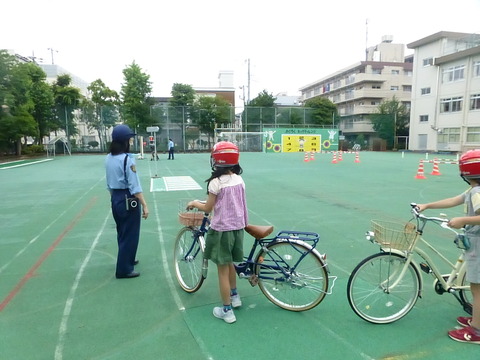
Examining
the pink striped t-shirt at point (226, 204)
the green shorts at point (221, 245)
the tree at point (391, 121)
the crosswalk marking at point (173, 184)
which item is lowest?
the crosswalk marking at point (173, 184)

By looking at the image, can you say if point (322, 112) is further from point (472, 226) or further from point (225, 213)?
point (225, 213)

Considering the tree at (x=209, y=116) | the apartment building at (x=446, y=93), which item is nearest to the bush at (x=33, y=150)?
the tree at (x=209, y=116)

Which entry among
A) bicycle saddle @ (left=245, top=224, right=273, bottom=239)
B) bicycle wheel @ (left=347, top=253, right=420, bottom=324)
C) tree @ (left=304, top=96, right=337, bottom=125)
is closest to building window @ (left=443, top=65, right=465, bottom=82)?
tree @ (left=304, top=96, right=337, bottom=125)

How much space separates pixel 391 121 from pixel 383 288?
46024 millimetres

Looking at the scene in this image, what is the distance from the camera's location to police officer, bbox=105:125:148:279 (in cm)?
382

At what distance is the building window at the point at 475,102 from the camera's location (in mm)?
32312

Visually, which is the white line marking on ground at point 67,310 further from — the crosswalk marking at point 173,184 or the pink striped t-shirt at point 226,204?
the crosswalk marking at point 173,184

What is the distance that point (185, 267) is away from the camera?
379 cm

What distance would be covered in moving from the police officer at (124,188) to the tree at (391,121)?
45690 mm

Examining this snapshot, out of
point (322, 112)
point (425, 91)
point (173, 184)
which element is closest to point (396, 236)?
point (173, 184)

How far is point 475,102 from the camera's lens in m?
32.6

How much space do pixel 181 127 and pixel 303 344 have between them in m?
37.3

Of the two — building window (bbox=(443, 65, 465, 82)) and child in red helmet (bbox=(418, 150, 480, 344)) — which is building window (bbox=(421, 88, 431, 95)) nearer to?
building window (bbox=(443, 65, 465, 82))

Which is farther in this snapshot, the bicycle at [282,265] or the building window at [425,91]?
the building window at [425,91]
